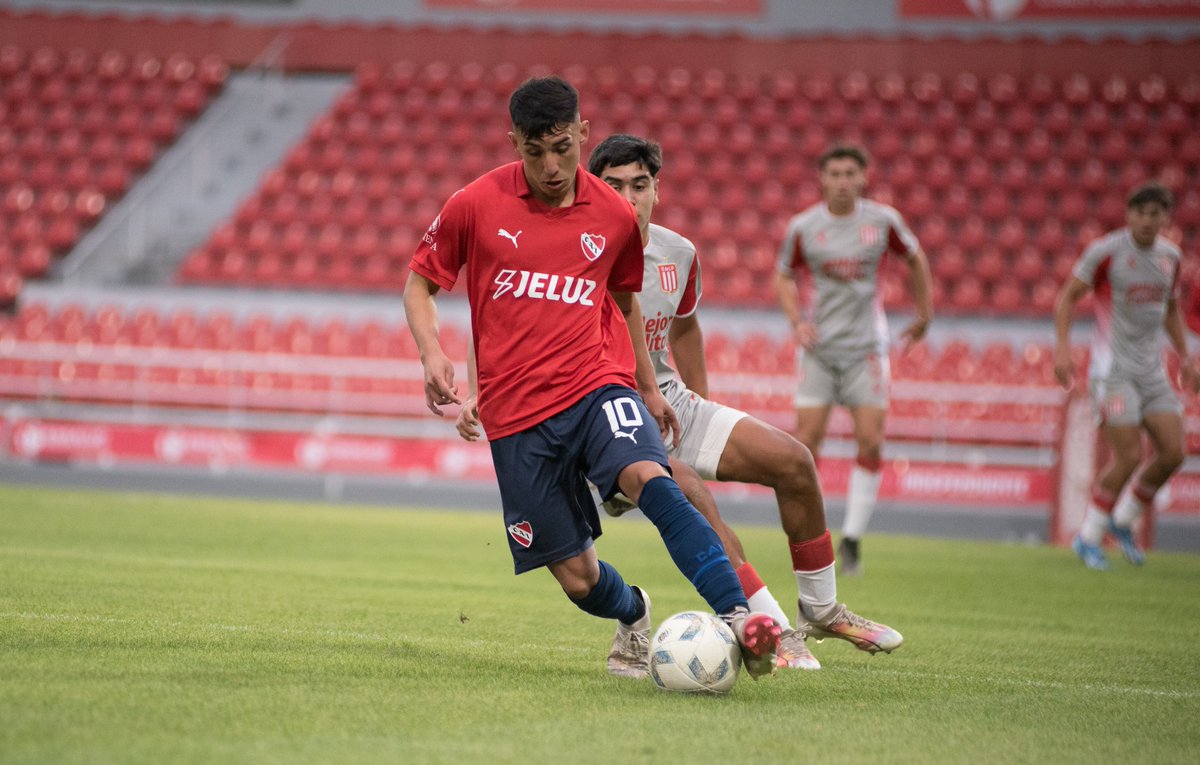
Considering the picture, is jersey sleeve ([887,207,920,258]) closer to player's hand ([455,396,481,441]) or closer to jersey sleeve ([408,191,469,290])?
jersey sleeve ([408,191,469,290])

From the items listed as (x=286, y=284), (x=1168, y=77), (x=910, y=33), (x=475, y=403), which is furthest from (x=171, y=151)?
(x=475, y=403)

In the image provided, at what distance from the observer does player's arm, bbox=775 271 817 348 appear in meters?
9.27

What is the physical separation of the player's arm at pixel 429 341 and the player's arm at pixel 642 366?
0.69 m

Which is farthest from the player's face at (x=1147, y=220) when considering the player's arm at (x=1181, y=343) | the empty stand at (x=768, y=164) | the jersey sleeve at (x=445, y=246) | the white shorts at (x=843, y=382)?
the empty stand at (x=768, y=164)

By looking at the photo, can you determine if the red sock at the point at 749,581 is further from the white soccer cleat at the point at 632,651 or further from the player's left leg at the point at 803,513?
the white soccer cleat at the point at 632,651

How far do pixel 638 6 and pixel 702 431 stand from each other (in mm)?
22154

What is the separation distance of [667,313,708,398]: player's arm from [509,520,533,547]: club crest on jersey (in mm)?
1380

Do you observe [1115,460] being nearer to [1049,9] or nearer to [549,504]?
[549,504]

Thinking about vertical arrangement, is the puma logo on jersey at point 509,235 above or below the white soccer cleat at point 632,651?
above

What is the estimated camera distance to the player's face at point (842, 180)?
30.7ft

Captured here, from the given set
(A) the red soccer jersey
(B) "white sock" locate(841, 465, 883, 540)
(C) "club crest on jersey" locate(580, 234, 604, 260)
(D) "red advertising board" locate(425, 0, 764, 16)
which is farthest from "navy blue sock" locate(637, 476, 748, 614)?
(D) "red advertising board" locate(425, 0, 764, 16)

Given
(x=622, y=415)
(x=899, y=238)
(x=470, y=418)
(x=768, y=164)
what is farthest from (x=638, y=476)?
(x=768, y=164)

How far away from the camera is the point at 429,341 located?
465 centimetres

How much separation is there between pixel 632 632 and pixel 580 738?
1.37 m
